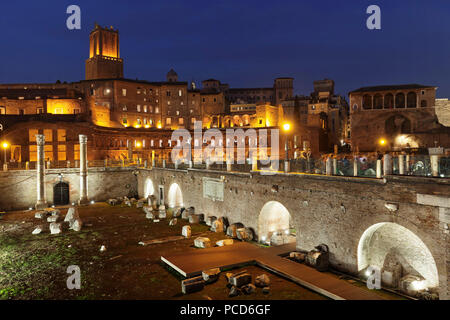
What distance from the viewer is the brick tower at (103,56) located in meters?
69.9

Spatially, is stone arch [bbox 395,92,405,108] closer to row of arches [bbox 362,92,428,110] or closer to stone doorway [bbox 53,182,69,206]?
row of arches [bbox 362,92,428,110]

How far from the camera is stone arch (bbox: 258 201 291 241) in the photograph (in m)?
19.0

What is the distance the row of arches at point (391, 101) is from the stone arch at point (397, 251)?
3512 cm

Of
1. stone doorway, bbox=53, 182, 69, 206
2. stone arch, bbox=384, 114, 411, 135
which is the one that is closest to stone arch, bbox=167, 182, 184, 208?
stone doorway, bbox=53, 182, 69, 206

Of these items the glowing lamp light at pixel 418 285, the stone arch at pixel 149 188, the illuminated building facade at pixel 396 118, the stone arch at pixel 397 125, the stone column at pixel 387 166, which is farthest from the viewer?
the stone arch at pixel 397 125

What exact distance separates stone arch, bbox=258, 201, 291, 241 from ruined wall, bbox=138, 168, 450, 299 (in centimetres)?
35

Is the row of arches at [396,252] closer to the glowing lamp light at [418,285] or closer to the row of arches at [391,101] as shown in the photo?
the glowing lamp light at [418,285]

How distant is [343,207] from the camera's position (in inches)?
545

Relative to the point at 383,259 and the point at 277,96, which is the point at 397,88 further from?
the point at 277,96

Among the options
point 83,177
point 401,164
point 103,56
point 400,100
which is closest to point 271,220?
point 401,164

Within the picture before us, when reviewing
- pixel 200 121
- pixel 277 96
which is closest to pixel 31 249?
pixel 200 121

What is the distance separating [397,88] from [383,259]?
36.0m

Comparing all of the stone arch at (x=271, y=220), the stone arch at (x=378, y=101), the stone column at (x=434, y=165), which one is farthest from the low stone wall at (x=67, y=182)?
the stone arch at (x=378, y=101)

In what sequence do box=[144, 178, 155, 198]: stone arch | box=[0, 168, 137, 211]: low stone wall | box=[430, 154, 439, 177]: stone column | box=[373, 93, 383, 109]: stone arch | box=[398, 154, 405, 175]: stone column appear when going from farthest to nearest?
1. box=[373, 93, 383, 109]: stone arch
2. box=[144, 178, 155, 198]: stone arch
3. box=[0, 168, 137, 211]: low stone wall
4. box=[398, 154, 405, 175]: stone column
5. box=[430, 154, 439, 177]: stone column
